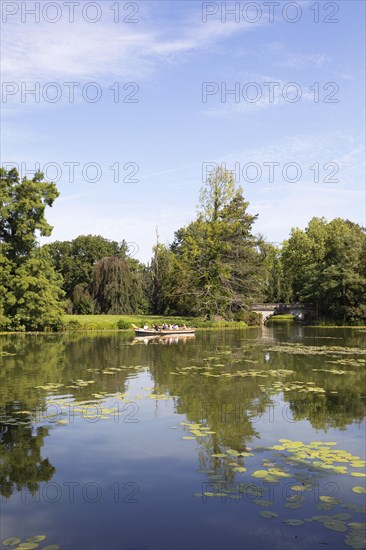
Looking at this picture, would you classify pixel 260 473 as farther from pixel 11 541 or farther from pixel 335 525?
pixel 11 541

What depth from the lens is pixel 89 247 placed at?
7669 centimetres

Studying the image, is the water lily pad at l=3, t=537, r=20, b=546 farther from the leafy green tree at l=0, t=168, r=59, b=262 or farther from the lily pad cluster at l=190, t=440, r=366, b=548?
the leafy green tree at l=0, t=168, r=59, b=262

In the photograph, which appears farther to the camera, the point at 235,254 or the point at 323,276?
the point at 323,276

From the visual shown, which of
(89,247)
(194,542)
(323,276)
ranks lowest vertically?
(194,542)

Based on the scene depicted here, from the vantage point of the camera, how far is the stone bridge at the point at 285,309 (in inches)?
2709

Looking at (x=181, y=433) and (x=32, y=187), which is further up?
(x=32, y=187)

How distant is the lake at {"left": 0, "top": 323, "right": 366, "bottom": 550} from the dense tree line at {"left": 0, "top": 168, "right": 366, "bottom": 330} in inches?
919

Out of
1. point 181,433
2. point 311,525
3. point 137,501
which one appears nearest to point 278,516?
point 311,525

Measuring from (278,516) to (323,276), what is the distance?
56232mm

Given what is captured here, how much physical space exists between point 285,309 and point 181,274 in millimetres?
24102

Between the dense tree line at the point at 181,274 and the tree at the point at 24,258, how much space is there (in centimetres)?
7

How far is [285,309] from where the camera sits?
71.9 metres

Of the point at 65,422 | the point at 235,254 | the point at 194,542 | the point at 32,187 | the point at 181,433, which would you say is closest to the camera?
Result: the point at 194,542

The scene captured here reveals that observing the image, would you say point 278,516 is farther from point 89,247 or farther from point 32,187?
point 89,247
